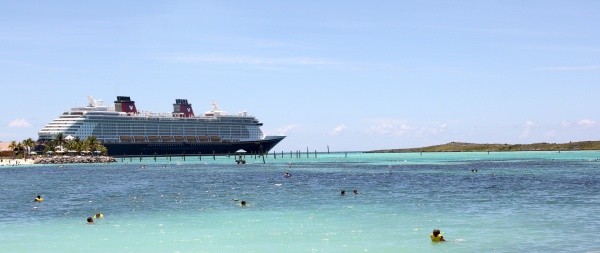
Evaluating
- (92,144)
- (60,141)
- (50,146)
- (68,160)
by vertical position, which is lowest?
(68,160)

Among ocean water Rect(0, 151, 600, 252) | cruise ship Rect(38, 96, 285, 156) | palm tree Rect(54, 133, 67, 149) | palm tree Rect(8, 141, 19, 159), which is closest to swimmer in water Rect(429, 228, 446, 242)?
ocean water Rect(0, 151, 600, 252)

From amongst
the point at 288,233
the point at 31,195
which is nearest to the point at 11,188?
the point at 31,195

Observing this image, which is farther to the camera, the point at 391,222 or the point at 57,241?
the point at 391,222

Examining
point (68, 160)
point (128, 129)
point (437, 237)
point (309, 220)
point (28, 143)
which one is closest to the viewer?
point (437, 237)

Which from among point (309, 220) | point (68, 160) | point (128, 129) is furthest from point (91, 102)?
point (309, 220)

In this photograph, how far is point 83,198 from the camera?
49.4m

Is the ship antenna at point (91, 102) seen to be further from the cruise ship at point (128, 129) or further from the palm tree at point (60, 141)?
the palm tree at point (60, 141)

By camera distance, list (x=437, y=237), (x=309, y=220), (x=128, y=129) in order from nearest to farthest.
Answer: (x=437, y=237) < (x=309, y=220) < (x=128, y=129)

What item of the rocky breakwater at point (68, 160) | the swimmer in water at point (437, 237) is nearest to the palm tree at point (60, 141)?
the rocky breakwater at point (68, 160)

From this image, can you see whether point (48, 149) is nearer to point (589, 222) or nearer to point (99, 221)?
point (99, 221)

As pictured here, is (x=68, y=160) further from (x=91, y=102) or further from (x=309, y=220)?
(x=309, y=220)

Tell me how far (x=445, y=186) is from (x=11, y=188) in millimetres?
35023

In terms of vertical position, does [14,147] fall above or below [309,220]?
above

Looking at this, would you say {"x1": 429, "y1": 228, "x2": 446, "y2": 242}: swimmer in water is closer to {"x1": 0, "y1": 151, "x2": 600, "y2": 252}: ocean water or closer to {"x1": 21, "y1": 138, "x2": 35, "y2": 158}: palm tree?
{"x1": 0, "y1": 151, "x2": 600, "y2": 252}: ocean water
